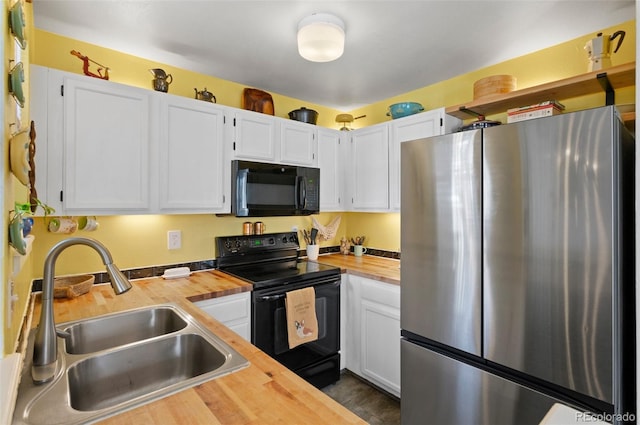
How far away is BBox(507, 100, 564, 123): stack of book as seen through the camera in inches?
72.4

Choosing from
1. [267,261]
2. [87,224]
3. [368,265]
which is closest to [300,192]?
[267,261]

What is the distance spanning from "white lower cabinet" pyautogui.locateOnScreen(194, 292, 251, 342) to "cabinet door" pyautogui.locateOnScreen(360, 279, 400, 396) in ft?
2.98

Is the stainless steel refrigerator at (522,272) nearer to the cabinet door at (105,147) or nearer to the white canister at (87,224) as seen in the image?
the cabinet door at (105,147)

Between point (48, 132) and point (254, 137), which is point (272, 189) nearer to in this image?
point (254, 137)

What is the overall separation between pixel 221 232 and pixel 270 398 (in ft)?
6.30

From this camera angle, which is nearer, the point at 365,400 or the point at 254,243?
the point at 365,400

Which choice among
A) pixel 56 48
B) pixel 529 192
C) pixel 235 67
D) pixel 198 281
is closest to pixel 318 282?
pixel 198 281

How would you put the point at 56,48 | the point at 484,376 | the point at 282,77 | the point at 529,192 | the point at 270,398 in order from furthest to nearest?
the point at 282,77
the point at 56,48
the point at 484,376
the point at 529,192
the point at 270,398

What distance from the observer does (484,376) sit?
5.09ft

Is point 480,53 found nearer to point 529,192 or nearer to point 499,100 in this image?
point 499,100

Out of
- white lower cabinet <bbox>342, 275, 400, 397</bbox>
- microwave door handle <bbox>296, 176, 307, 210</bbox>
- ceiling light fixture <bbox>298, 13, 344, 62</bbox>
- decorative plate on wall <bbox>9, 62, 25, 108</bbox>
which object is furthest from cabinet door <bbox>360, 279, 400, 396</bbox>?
decorative plate on wall <bbox>9, 62, 25, 108</bbox>

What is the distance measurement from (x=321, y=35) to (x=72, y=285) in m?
1.99

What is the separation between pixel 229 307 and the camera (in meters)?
2.02

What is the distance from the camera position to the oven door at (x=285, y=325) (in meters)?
2.12
